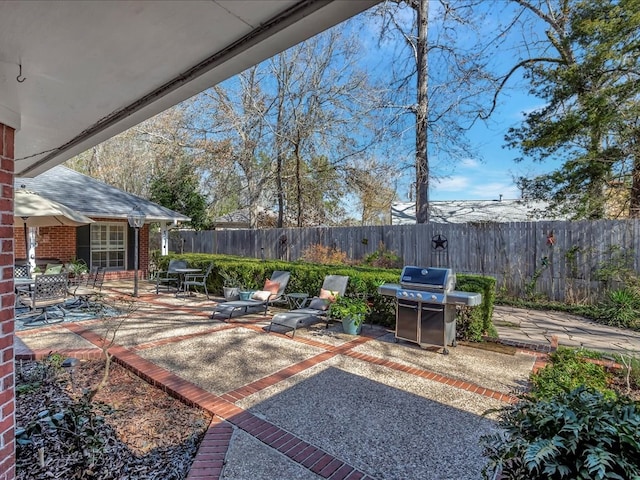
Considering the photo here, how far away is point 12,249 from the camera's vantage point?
82.2 inches

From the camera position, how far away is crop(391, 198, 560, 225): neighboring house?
1703 cm

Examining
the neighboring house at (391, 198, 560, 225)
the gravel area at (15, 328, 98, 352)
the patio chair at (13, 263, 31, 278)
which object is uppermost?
Answer: the neighboring house at (391, 198, 560, 225)

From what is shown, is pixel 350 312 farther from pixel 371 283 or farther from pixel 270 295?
pixel 270 295

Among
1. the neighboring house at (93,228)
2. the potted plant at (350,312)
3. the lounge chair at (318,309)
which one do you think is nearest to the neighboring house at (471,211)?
the lounge chair at (318,309)

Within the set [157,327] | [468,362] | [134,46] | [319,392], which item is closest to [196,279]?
[157,327]

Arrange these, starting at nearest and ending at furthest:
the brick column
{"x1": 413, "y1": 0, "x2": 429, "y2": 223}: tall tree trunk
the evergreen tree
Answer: the brick column < the evergreen tree < {"x1": 413, "y1": 0, "x2": 429, "y2": 223}: tall tree trunk

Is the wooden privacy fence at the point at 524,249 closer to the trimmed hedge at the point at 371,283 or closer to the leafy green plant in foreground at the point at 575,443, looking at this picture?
the trimmed hedge at the point at 371,283

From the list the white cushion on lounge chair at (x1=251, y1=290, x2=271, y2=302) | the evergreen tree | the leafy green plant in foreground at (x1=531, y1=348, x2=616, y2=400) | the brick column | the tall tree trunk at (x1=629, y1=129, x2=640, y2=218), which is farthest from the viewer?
the tall tree trunk at (x1=629, y1=129, x2=640, y2=218)

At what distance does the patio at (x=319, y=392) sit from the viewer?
2850 millimetres

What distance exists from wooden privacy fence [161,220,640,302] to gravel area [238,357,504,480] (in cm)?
721

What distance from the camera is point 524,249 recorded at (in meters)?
10.1

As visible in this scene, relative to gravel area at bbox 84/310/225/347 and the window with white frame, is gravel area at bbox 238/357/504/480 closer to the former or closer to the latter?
gravel area at bbox 84/310/225/347

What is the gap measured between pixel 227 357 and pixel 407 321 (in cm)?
292

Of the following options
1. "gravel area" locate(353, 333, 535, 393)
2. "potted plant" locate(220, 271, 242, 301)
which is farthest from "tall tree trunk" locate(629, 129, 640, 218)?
"potted plant" locate(220, 271, 242, 301)
